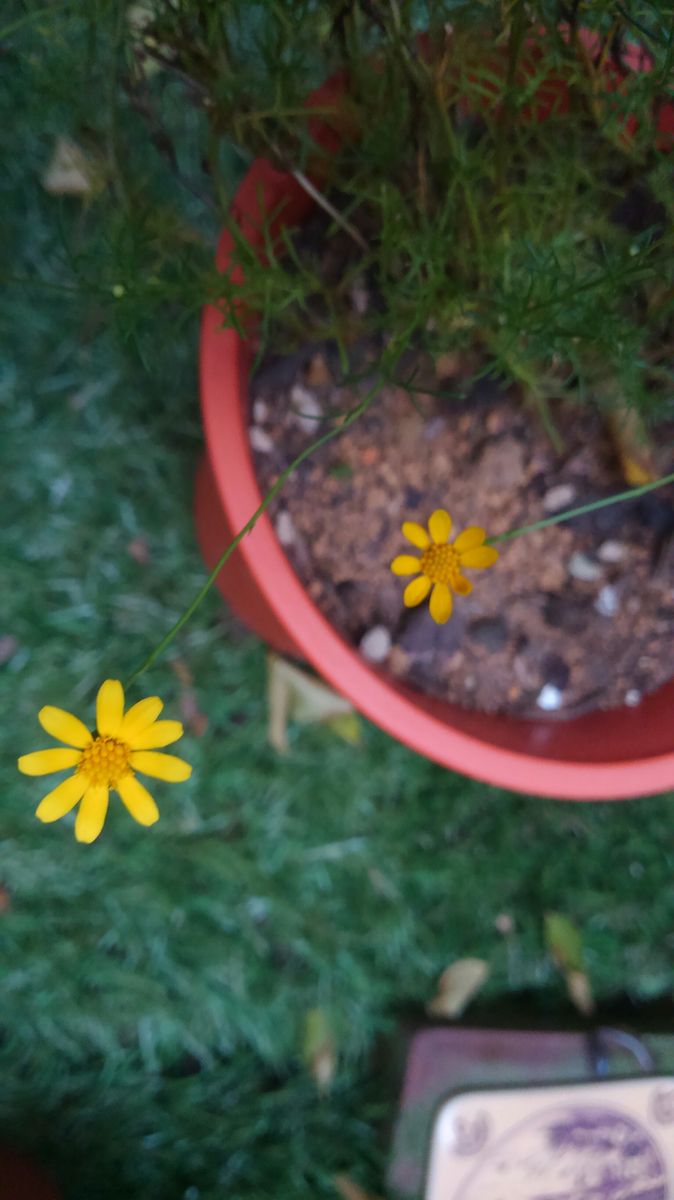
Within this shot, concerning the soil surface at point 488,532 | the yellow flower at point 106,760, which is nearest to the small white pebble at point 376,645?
the soil surface at point 488,532

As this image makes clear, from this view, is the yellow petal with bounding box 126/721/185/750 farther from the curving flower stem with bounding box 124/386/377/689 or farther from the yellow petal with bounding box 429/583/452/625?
the yellow petal with bounding box 429/583/452/625

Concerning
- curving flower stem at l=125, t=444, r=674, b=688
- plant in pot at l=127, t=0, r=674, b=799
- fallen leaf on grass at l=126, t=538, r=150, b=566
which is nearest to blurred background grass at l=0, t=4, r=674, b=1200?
fallen leaf on grass at l=126, t=538, r=150, b=566

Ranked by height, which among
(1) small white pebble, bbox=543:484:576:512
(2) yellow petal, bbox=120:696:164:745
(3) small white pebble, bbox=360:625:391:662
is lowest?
(2) yellow petal, bbox=120:696:164:745

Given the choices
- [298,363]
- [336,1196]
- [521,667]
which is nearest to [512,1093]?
[336,1196]

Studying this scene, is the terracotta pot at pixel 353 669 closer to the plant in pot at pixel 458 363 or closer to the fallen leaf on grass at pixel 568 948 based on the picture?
the plant in pot at pixel 458 363

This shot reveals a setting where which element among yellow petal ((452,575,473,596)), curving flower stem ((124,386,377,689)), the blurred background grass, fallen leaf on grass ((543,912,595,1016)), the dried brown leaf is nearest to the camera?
curving flower stem ((124,386,377,689))
